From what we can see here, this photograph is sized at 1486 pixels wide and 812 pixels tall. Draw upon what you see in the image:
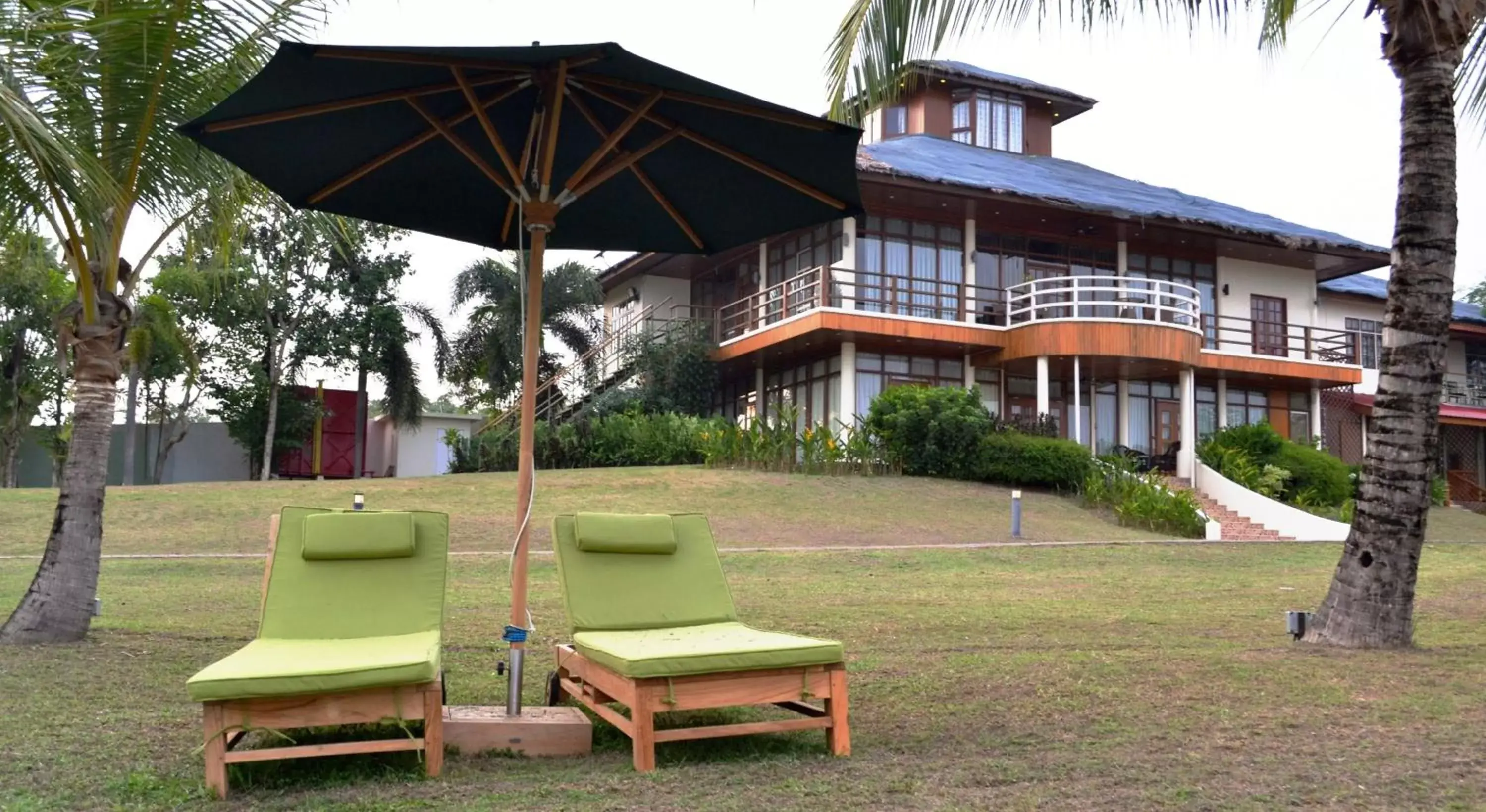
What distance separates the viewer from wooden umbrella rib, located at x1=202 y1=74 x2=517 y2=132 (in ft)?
16.4

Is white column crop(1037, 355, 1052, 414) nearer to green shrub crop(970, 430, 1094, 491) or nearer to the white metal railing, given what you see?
the white metal railing

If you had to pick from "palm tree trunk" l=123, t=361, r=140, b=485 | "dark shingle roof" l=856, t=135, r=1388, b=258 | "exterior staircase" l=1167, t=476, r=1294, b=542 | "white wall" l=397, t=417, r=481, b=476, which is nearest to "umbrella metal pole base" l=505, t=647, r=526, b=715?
"exterior staircase" l=1167, t=476, r=1294, b=542

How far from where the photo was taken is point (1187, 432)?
82.0 feet

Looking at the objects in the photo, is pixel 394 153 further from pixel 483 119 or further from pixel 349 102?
pixel 483 119

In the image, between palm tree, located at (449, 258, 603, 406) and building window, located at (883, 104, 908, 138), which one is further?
building window, located at (883, 104, 908, 138)

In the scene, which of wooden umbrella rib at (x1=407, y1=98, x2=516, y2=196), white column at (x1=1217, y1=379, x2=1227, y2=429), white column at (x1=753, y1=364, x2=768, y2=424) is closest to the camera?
wooden umbrella rib at (x1=407, y1=98, x2=516, y2=196)

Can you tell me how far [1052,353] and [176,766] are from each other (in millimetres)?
21211

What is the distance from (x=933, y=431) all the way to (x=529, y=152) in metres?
16.6

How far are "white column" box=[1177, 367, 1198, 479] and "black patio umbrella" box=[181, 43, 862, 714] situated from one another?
67.0ft

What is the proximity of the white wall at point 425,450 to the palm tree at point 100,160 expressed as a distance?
2601 cm

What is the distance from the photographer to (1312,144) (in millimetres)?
7953

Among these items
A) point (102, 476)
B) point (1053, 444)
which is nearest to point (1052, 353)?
point (1053, 444)

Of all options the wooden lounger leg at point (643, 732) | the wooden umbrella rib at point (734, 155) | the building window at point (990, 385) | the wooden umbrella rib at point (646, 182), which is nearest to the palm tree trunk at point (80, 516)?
the wooden umbrella rib at point (646, 182)

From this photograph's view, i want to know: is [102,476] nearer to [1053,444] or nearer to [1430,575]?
[1430,575]
